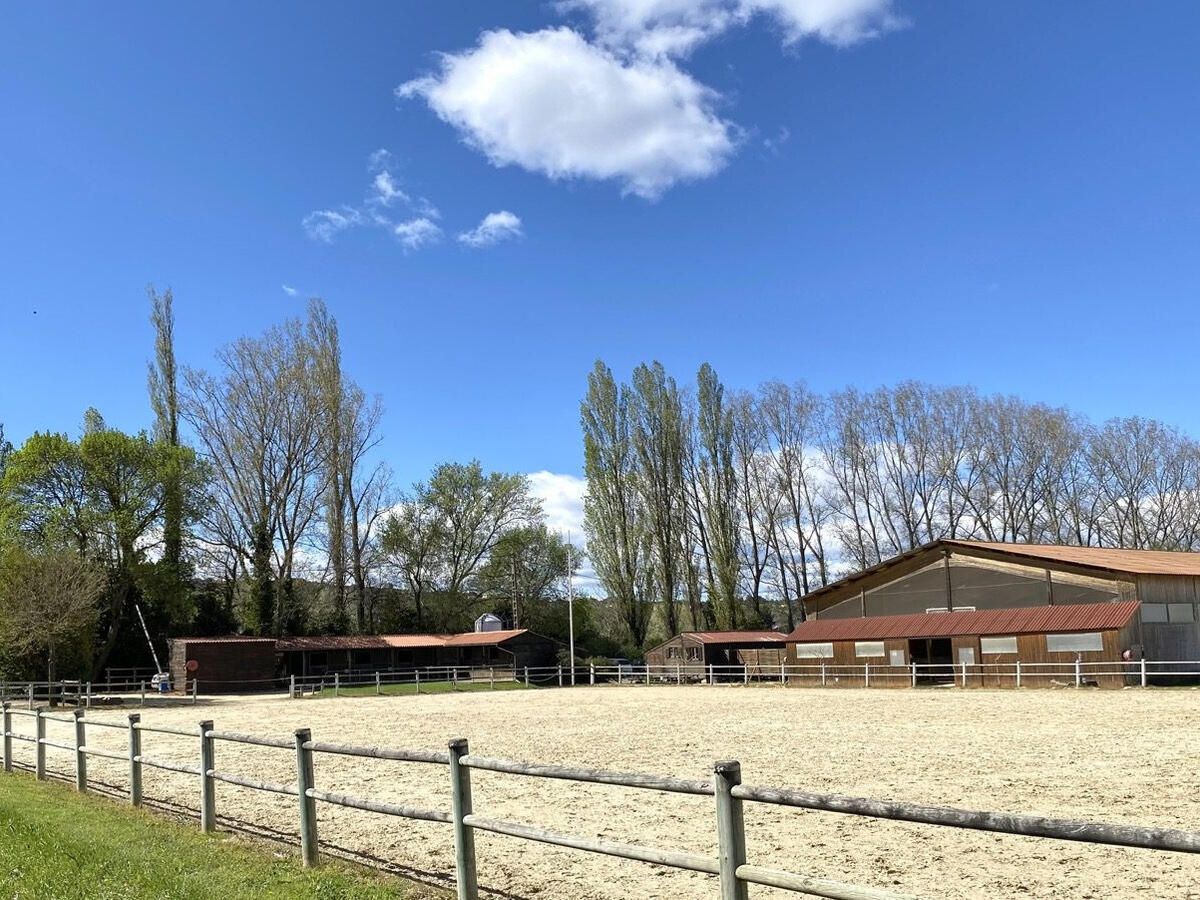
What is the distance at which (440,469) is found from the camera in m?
73.7

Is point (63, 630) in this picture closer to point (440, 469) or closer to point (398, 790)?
point (398, 790)

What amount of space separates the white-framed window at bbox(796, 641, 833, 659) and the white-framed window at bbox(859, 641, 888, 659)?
1.52 m

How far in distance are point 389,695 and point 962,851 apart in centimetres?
3701

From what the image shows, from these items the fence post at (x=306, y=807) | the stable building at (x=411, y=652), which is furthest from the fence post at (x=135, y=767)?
the stable building at (x=411, y=652)

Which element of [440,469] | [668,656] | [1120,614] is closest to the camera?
[1120,614]

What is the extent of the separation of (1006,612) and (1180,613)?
629 centimetres

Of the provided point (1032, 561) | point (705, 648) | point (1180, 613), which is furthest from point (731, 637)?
point (1180, 613)

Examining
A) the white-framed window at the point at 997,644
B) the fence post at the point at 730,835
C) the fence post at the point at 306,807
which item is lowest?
the white-framed window at the point at 997,644

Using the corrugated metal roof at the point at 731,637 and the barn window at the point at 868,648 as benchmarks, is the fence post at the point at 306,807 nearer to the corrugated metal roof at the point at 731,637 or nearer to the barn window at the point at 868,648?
the barn window at the point at 868,648

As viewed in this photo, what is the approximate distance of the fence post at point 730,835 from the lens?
4973 millimetres

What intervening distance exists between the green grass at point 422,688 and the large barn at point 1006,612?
580 inches

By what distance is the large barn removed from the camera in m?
34.3

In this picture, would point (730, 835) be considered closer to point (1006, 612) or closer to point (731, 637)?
point (1006, 612)

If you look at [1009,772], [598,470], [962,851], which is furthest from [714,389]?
[962,851]
